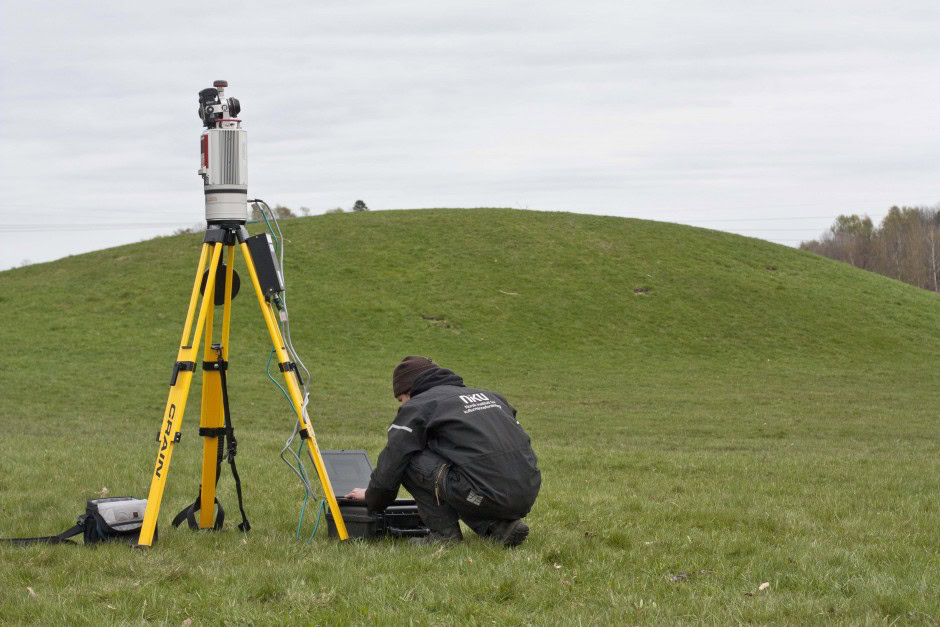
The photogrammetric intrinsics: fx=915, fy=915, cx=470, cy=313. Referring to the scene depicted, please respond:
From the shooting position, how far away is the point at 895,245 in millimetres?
136500

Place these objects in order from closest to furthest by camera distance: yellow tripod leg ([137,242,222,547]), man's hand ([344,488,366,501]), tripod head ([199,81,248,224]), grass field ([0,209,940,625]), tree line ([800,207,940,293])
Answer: grass field ([0,209,940,625]), yellow tripod leg ([137,242,222,547]), tripod head ([199,81,248,224]), man's hand ([344,488,366,501]), tree line ([800,207,940,293])

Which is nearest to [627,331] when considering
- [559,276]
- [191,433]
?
[559,276]

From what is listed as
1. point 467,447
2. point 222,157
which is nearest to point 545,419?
point 467,447

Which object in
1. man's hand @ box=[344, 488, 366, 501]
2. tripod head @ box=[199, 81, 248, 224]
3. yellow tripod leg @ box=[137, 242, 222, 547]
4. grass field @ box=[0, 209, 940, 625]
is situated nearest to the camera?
grass field @ box=[0, 209, 940, 625]

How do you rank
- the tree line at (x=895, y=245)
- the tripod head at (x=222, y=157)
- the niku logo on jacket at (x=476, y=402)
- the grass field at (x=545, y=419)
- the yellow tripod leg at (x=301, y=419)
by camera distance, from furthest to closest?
the tree line at (x=895, y=245) < the tripod head at (x=222, y=157) < the yellow tripod leg at (x=301, y=419) < the niku logo on jacket at (x=476, y=402) < the grass field at (x=545, y=419)

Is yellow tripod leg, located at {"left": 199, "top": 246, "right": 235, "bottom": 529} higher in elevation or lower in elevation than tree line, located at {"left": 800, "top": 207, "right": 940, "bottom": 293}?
lower

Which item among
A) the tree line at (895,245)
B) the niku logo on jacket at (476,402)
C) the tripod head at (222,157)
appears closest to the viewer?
the niku logo on jacket at (476,402)

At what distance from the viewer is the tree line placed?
125 m

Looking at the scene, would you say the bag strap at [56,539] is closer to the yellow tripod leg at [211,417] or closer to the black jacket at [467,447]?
the yellow tripod leg at [211,417]

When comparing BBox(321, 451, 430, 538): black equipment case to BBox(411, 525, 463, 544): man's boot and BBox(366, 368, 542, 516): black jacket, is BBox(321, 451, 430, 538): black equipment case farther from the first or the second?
BBox(366, 368, 542, 516): black jacket

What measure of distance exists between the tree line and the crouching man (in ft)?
413

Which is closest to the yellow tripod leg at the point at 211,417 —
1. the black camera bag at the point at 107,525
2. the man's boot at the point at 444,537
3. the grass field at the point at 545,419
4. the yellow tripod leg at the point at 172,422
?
the grass field at the point at 545,419

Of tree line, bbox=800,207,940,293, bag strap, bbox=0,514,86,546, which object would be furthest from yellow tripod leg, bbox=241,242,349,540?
tree line, bbox=800,207,940,293

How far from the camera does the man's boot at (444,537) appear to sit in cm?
755
